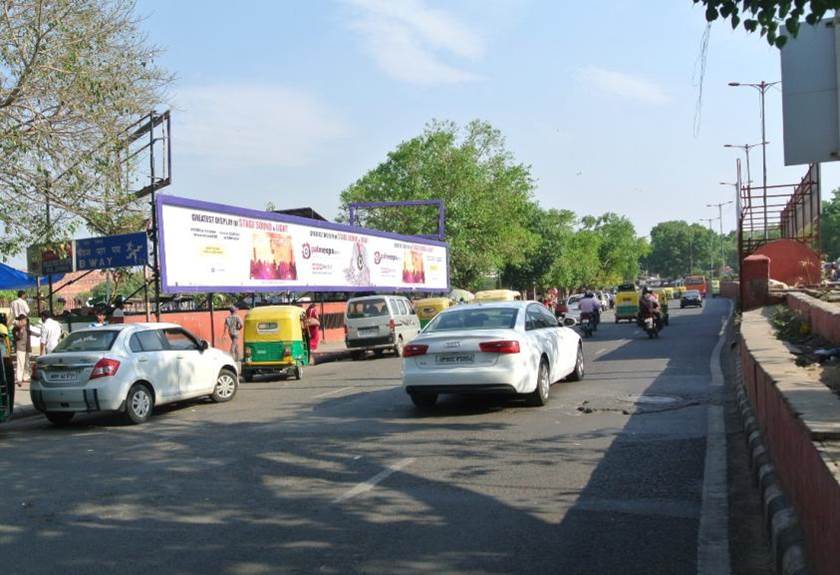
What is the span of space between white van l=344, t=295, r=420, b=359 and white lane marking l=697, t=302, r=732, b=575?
47.5 ft

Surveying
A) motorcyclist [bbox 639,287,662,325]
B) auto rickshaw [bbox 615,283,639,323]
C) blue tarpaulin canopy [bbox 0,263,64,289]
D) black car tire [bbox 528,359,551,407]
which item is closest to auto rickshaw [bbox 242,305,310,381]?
blue tarpaulin canopy [bbox 0,263,64,289]

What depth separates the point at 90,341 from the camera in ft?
38.1

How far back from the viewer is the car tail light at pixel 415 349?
1082 cm

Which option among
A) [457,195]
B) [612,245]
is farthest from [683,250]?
[457,195]

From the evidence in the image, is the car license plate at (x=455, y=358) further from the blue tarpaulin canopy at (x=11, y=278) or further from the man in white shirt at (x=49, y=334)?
the blue tarpaulin canopy at (x=11, y=278)

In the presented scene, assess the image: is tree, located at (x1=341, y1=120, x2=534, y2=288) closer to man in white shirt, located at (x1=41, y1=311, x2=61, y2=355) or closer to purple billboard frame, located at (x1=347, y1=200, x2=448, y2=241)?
purple billboard frame, located at (x1=347, y1=200, x2=448, y2=241)

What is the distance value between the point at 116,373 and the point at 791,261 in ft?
64.8

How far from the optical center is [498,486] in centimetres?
673

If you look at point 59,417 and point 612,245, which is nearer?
point 59,417

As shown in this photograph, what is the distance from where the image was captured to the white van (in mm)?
23625

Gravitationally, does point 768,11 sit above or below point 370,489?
above

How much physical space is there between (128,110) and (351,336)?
10.5 m

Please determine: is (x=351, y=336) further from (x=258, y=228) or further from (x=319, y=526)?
(x=319, y=526)

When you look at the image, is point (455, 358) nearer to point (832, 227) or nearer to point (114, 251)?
point (114, 251)
